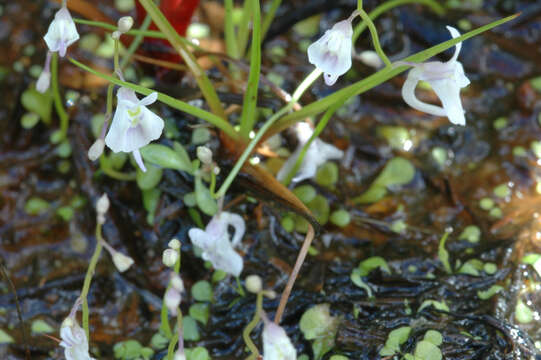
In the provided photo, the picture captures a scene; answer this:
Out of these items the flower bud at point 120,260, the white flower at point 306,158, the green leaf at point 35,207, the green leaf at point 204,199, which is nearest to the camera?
the flower bud at point 120,260

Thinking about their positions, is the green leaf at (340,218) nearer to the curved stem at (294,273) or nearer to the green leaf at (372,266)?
the green leaf at (372,266)

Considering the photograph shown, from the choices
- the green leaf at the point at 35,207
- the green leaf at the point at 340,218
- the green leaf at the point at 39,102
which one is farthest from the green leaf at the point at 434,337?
the green leaf at the point at 39,102

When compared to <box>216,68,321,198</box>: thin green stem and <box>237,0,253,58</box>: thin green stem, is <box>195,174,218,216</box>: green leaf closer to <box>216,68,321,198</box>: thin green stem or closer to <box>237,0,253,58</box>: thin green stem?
<box>216,68,321,198</box>: thin green stem

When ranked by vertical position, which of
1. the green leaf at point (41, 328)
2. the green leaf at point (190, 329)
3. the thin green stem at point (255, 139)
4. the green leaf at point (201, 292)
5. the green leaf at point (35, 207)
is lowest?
the green leaf at point (190, 329)

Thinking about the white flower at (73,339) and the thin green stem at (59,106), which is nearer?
the white flower at (73,339)

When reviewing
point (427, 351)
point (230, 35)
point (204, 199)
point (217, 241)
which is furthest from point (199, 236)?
point (230, 35)

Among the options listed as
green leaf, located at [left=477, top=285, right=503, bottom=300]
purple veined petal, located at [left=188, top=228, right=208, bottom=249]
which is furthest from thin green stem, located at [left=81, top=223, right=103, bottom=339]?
green leaf, located at [left=477, top=285, right=503, bottom=300]

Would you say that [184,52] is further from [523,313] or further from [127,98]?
[523,313]
